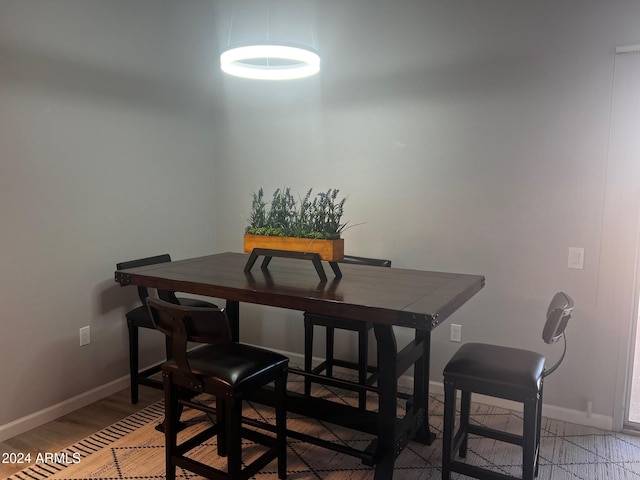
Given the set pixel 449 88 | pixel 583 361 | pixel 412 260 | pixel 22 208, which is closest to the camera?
pixel 22 208

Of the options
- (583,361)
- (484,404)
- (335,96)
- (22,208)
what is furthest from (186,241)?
(583,361)

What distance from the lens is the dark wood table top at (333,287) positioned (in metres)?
1.96

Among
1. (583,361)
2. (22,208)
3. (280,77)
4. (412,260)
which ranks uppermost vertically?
(280,77)

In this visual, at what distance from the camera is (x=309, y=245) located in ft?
8.16

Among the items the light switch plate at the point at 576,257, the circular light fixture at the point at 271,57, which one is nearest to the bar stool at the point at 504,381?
the light switch plate at the point at 576,257

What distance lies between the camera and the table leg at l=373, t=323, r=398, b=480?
2193mm

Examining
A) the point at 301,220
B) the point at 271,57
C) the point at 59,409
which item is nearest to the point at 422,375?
the point at 301,220

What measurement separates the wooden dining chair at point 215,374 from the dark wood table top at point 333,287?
9.9 inches

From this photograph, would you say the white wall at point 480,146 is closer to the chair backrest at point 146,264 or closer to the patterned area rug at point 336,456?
the patterned area rug at point 336,456

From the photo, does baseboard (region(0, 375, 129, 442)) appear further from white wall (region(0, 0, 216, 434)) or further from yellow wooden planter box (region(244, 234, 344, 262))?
yellow wooden planter box (region(244, 234, 344, 262))

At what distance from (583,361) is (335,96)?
→ 236cm

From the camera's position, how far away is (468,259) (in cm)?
324

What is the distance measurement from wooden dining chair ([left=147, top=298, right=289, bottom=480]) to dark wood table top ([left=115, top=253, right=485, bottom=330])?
25cm

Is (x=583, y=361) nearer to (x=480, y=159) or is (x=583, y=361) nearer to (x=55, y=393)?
(x=480, y=159)
